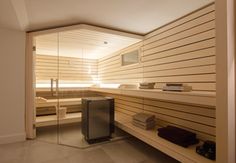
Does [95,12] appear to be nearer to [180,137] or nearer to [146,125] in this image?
[146,125]

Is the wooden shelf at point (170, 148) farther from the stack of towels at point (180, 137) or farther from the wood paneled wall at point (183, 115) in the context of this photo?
the wood paneled wall at point (183, 115)

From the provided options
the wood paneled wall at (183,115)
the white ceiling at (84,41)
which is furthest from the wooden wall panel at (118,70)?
the wood paneled wall at (183,115)

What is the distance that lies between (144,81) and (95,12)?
166 centimetres

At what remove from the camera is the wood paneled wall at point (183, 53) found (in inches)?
76.7

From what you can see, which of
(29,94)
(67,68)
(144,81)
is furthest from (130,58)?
(29,94)

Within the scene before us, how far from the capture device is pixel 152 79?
9.78 feet

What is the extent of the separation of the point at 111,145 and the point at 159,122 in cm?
96
